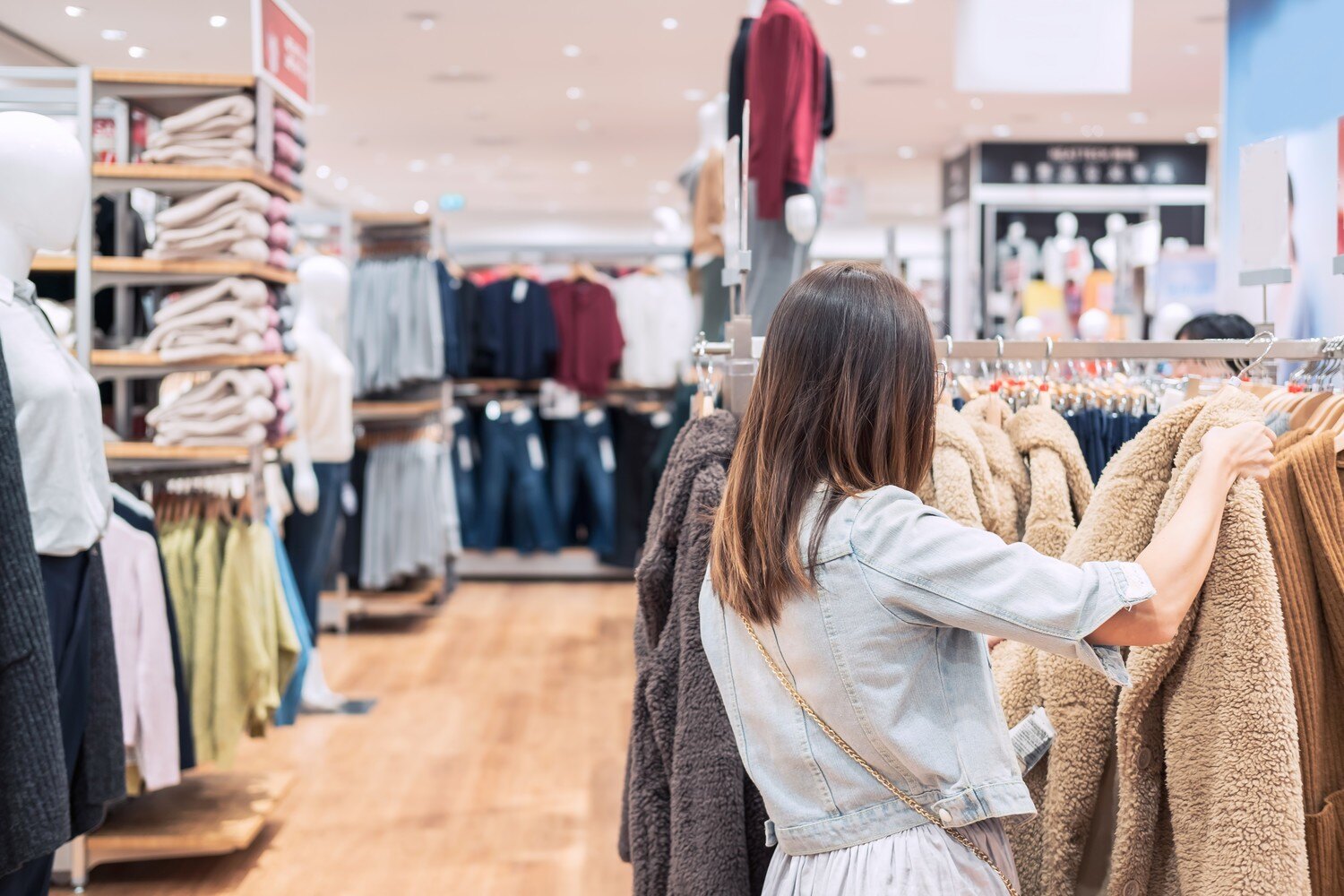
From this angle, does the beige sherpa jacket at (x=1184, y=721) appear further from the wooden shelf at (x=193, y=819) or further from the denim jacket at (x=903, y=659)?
the wooden shelf at (x=193, y=819)

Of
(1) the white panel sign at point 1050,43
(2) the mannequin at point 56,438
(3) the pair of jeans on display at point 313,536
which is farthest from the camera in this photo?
(3) the pair of jeans on display at point 313,536

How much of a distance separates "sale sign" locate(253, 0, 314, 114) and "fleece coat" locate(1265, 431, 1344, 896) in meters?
2.82

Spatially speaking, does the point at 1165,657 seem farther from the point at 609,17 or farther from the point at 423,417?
the point at 609,17

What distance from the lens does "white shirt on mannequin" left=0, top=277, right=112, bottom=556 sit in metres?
2.06

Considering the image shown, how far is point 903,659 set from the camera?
1212mm

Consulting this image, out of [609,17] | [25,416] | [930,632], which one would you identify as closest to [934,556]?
[930,632]

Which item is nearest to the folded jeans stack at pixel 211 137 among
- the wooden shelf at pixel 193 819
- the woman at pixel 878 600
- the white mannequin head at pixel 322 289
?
the white mannequin head at pixel 322 289

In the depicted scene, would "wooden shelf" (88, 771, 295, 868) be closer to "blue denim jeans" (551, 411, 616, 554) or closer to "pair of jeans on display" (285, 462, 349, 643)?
"pair of jeans on display" (285, 462, 349, 643)

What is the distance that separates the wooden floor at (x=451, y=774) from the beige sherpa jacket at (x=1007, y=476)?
1824 millimetres

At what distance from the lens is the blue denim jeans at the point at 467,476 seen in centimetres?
735

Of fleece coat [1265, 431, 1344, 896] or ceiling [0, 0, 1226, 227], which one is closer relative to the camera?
fleece coat [1265, 431, 1344, 896]

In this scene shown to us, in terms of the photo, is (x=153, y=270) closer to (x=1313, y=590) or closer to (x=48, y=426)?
(x=48, y=426)

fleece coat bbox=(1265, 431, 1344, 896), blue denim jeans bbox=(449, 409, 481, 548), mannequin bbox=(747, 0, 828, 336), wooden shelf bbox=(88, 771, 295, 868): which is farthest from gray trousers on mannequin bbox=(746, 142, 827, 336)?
blue denim jeans bbox=(449, 409, 481, 548)

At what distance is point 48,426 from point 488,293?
531 cm
